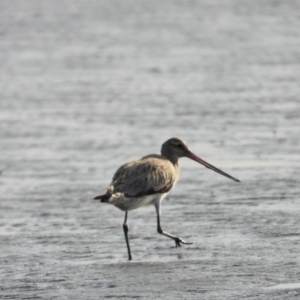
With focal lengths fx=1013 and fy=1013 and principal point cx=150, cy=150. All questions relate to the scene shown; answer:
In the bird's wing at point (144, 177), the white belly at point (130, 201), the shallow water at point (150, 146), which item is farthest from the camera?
the bird's wing at point (144, 177)

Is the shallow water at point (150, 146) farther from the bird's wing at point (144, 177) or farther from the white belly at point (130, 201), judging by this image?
the bird's wing at point (144, 177)

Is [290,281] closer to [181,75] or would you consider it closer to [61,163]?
[61,163]

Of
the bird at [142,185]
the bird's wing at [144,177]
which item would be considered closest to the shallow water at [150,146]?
the bird at [142,185]

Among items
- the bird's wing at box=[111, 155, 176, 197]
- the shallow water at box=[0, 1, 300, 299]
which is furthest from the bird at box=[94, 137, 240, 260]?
the shallow water at box=[0, 1, 300, 299]

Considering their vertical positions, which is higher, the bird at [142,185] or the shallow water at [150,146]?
the bird at [142,185]

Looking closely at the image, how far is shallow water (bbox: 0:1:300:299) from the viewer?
7742 millimetres

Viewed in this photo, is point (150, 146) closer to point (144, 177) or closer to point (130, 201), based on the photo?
point (144, 177)

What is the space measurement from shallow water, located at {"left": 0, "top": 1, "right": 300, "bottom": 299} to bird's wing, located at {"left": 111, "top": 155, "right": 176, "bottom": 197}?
426mm

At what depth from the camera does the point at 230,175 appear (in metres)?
11.1

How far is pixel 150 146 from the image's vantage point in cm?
1258

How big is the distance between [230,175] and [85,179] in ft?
5.30

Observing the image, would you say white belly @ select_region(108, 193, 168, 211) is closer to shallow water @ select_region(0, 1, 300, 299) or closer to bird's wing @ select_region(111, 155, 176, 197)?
bird's wing @ select_region(111, 155, 176, 197)

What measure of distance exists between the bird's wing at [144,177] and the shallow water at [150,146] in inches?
16.8

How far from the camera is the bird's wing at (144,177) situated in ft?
28.9
